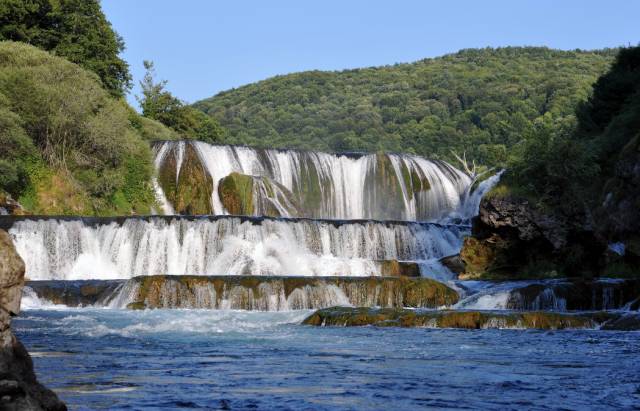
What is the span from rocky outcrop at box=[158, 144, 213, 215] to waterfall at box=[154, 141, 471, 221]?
6 cm

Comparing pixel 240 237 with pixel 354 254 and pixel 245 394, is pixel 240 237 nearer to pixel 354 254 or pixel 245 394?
pixel 354 254

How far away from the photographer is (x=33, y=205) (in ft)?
123

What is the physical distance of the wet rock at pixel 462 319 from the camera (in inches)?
722

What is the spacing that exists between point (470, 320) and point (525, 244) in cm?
1366

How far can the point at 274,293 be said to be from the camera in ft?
75.5

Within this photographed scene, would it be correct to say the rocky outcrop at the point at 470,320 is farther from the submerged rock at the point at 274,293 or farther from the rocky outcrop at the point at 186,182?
the rocky outcrop at the point at 186,182

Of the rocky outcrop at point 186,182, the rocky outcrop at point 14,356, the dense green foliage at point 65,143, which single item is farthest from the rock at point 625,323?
the dense green foliage at point 65,143

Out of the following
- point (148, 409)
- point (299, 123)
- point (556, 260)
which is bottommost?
point (148, 409)

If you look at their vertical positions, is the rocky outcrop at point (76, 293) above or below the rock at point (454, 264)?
below

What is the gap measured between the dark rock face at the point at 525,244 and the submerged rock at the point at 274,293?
24.8 feet

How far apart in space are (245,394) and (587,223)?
930 inches

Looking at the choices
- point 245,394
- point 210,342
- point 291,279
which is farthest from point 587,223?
point 245,394

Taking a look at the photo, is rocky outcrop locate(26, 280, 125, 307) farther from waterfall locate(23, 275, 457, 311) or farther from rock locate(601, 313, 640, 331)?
rock locate(601, 313, 640, 331)

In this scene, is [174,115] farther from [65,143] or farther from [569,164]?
[569,164]
